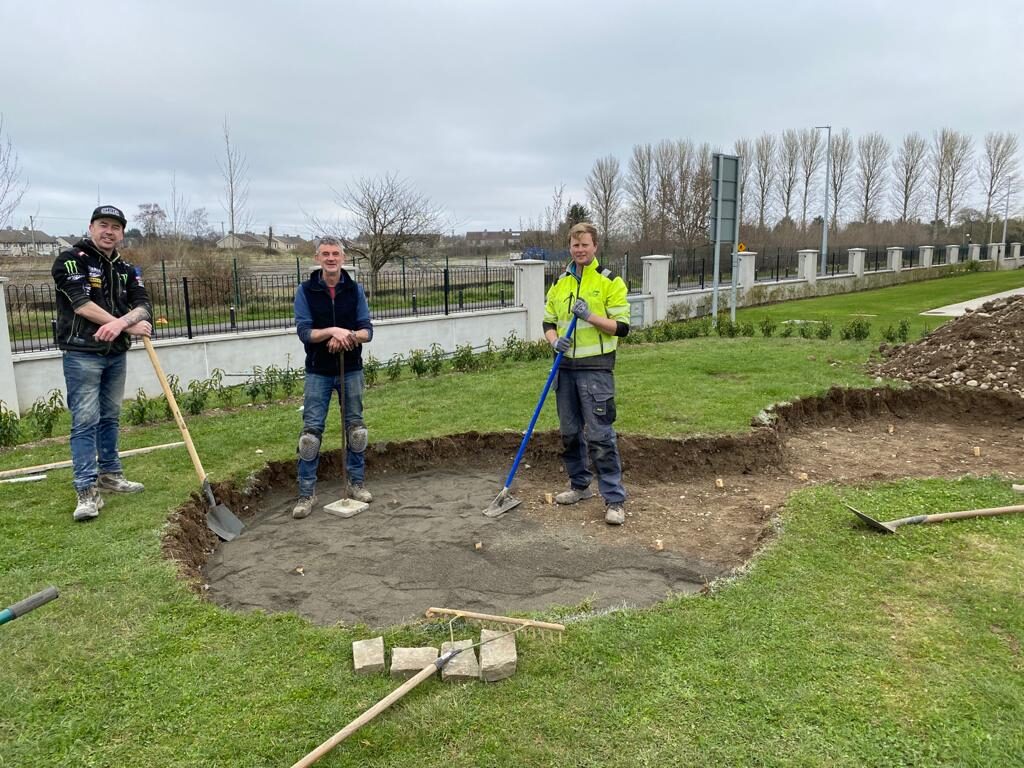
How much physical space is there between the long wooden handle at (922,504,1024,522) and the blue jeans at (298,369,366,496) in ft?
13.5

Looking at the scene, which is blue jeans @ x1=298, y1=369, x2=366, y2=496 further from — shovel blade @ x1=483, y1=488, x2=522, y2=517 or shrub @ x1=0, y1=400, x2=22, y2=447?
shrub @ x1=0, y1=400, x2=22, y2=447

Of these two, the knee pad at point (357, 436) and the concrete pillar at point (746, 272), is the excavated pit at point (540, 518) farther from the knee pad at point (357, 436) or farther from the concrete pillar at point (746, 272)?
the concrete pillar at point (746, 272)

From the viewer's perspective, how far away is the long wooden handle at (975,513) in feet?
15.2

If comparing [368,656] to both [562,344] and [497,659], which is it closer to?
[497,659]

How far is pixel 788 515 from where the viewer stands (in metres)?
4.89

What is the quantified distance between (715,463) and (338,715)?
4.45 meters

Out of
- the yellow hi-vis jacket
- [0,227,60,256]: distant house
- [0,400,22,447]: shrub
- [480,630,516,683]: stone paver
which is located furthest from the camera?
[0,227,60,256]: distant house

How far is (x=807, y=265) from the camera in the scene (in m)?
27.2

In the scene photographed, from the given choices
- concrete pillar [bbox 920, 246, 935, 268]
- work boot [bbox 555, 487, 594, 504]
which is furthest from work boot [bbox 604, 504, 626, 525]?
concrete pillar [bbox 920, 246, 935, 268]

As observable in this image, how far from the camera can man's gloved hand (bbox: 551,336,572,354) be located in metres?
5.05

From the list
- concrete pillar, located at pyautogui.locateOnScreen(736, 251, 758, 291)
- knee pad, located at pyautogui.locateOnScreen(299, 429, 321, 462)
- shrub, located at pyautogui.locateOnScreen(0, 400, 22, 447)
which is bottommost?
shrub, located at pyautogui.locateOnScreen(0, 400, 22, 447)

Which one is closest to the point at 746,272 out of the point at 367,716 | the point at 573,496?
the point at 573,496

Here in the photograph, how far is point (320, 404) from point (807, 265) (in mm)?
25579

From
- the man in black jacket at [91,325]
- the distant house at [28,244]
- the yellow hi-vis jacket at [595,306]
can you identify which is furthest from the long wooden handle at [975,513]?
the distant house at [28,244]
